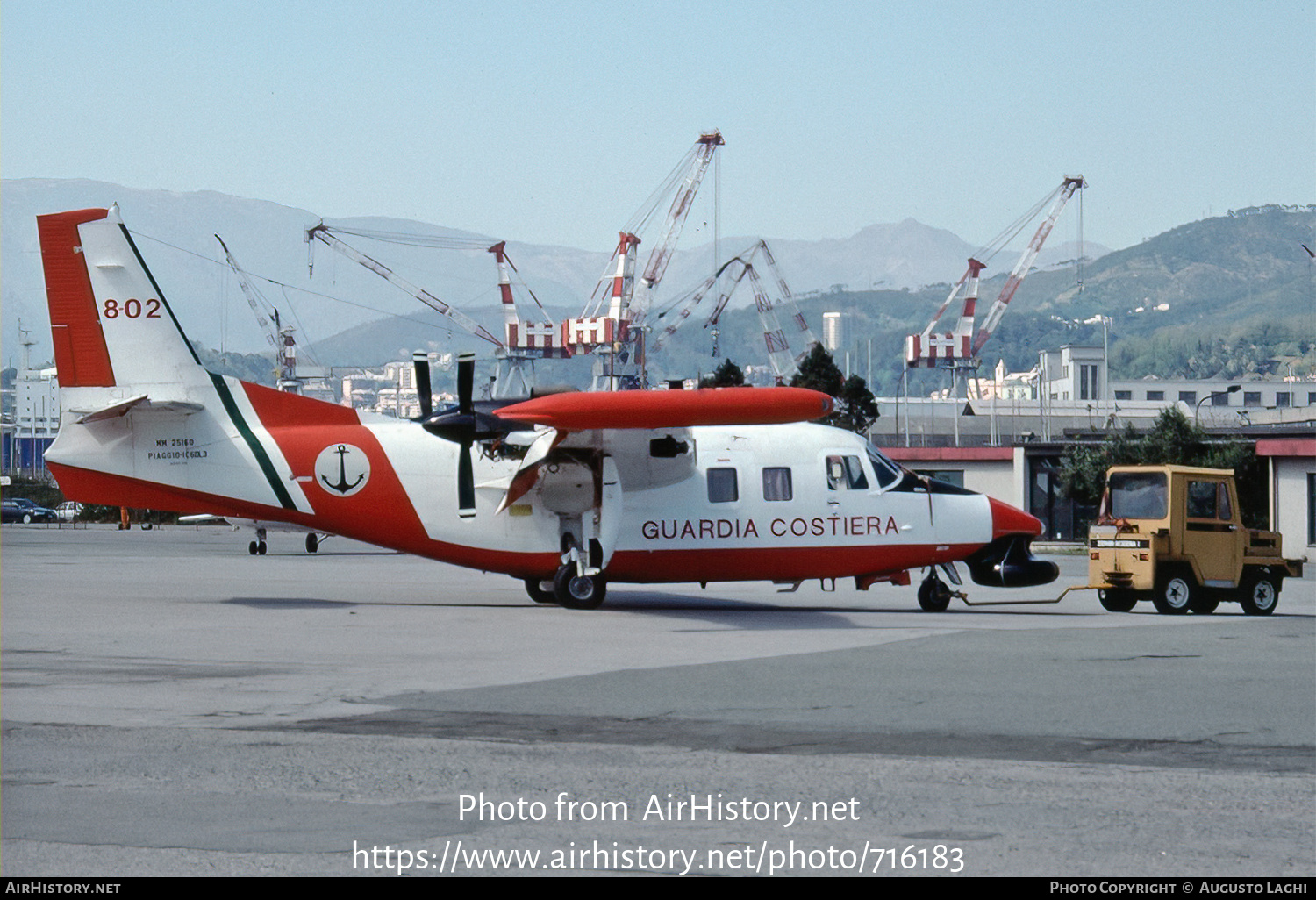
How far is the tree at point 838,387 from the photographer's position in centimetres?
7256

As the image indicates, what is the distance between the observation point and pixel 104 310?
2259 cm

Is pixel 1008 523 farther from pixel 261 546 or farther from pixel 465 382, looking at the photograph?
pixel 261 546

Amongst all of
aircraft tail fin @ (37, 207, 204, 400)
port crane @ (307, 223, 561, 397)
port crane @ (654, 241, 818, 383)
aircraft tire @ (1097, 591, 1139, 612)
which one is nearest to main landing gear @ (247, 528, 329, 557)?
aircraft tail fin @ (37, 207, 204, 400)

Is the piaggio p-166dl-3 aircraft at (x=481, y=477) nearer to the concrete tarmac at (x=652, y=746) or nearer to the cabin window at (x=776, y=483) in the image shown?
the cabin window at (x=776, y=483)

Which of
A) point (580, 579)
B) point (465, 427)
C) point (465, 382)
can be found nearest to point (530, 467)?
point (465, 427)

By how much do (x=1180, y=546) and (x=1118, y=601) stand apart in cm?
172

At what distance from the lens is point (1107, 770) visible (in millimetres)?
9828

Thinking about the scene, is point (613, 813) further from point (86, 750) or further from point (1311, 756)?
point (1311, 756)

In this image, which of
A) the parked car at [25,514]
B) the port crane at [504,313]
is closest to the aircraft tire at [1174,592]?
the parked car at [25,514]

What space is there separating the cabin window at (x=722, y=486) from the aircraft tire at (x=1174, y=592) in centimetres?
749

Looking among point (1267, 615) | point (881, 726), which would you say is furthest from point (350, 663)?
point (1267, 615)

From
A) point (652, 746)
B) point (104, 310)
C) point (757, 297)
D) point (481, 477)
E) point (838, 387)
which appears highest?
point (757, 297)

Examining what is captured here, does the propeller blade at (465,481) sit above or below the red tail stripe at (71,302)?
below
